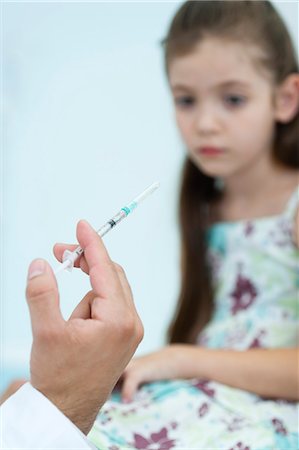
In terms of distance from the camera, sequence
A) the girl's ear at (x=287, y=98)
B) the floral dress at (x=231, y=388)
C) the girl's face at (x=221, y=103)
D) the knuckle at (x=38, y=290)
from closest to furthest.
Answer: the knuckle at (x=38, y=290) < the floral dress at (x=231, y=388) < the girl's face at (x=221, y=103) < the girl's ear at (x=287, y=98)

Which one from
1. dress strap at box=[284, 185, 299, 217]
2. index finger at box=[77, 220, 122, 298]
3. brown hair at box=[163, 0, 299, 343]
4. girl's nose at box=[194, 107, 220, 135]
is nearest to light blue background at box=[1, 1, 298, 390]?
brown hair at box=[163, 0, 299, 343]

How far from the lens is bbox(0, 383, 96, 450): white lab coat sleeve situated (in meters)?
0.72

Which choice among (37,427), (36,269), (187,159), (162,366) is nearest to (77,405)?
(37,427)

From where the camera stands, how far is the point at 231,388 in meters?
1.21

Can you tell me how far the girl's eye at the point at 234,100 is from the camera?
138 centimetres

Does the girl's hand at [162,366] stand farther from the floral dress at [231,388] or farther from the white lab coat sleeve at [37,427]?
the white lab coat sleeve at [37,427]

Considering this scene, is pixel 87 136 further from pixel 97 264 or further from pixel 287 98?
pixel 97 264

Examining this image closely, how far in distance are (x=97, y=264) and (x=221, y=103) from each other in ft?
2.34

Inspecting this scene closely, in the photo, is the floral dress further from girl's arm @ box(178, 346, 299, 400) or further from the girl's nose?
the girl's nose

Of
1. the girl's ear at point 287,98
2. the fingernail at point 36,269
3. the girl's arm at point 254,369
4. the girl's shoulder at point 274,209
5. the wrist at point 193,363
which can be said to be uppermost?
the girl's ear at point 287,98

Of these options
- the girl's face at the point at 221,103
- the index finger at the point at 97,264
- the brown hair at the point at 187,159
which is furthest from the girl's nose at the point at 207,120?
the index finger at the point at 97,264

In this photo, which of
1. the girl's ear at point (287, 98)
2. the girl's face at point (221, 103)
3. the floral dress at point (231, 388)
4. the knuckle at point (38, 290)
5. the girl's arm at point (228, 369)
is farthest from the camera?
the girl's ear at point (287, 98)

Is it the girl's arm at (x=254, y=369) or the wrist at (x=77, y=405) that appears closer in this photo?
the wrist at (x=77, y=405)

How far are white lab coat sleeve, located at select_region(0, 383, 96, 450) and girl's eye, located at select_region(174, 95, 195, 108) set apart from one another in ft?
2.62
